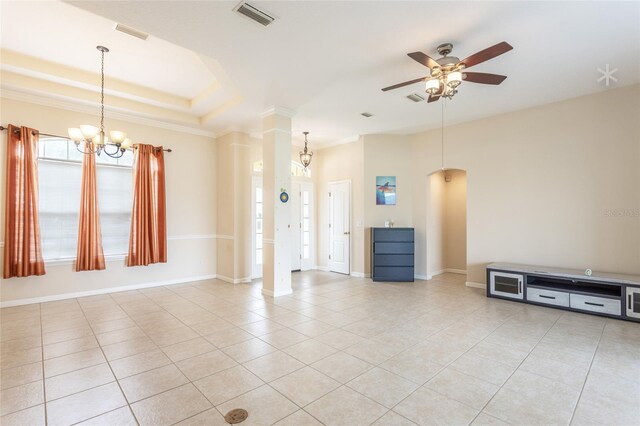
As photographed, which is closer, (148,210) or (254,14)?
(254,14)

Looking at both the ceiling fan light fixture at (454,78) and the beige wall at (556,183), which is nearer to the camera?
the ceiling fan light fixture at (454,78)

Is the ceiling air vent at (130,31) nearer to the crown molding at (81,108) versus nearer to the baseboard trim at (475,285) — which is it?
the crown molding at (81,108)

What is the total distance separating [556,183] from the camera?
508 centimetres

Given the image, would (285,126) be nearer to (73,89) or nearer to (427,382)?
(73,89)

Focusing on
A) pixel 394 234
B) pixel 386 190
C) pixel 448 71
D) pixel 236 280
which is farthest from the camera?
pixel 386 190

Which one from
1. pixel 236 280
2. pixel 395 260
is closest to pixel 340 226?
pixel 395 260

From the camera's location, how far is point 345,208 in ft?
24.7

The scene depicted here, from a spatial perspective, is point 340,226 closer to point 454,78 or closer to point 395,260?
point 395,260

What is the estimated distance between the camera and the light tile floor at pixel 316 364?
7.25 feet

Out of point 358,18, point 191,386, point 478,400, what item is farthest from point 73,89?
point 478,400

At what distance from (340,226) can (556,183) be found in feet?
14.3

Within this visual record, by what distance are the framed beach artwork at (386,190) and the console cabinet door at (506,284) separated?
2683mm

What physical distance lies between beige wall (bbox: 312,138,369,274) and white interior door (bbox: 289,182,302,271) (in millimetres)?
545

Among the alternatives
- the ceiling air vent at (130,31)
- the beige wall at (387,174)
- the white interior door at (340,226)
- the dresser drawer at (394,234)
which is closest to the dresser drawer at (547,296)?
the dresser drawer at (394,234)
